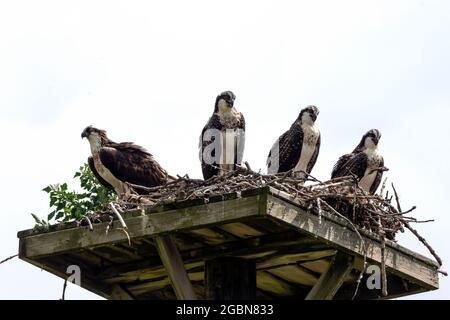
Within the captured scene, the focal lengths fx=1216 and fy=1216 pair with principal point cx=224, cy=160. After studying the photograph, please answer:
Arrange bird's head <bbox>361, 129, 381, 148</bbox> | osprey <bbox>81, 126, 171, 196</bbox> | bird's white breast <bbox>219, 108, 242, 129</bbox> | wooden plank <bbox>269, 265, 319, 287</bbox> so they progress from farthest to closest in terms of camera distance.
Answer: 1. bird's head <bbox>361, 129, 381, 148</bbox>
2. bird's white breast <bbox>219, 108, 242, 129</bbox>
3. osprey <bbox>81, 126, 171, 196</bbox>
4. wooden plank <bbox>269, 265, 319, 287</bbox>

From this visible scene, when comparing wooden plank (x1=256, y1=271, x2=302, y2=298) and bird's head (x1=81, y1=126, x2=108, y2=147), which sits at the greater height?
bird's head (x1=81, y1=126, x2=108, y2=147)

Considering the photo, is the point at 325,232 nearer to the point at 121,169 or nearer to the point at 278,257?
the point at 278,257

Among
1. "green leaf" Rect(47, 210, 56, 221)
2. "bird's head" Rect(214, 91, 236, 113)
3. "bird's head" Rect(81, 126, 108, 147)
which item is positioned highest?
"bird's head" Rect(214, 91, 236, 113)

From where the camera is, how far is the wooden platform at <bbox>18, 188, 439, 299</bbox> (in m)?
8.52

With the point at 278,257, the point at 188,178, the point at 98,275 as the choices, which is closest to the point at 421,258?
the point at 278,257

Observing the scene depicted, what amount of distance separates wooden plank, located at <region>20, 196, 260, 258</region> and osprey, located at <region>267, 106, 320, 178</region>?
4044mm

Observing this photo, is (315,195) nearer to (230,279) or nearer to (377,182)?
(230,279)

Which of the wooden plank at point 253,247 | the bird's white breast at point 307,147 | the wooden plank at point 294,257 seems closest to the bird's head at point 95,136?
the bird's white breast at point 307,147

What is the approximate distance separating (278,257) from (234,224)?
28.9 inches

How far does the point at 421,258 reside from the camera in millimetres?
9508

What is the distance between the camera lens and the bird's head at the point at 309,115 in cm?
1316

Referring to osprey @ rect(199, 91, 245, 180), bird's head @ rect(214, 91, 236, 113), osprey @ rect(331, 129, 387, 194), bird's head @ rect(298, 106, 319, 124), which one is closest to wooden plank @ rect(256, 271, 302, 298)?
osprey @ rect(199, 91, 245, 180)

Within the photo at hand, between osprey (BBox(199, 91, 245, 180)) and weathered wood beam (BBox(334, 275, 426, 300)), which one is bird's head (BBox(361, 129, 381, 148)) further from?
weathered wood beam (BBox(334, 275, 426, 300))
